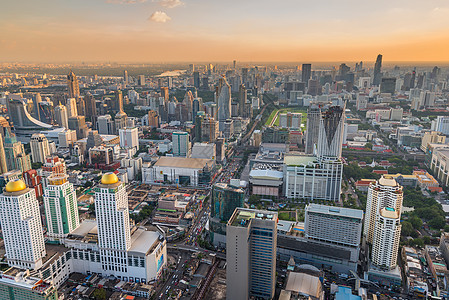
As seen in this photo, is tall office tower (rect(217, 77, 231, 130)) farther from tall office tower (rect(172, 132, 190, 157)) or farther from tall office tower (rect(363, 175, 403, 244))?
tall office tower (rect(363, 175, 403, 244))

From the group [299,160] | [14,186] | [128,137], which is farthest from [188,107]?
[14,186]

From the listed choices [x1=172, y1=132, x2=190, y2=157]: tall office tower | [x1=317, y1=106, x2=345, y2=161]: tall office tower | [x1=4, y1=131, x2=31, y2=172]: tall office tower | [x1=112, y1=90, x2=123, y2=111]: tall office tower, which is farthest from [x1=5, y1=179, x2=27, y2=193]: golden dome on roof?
[x1=112, y1=90, x2=123, y2=111]: tall office tower

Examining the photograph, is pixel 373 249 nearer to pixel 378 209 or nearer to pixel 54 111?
pixel 378 209

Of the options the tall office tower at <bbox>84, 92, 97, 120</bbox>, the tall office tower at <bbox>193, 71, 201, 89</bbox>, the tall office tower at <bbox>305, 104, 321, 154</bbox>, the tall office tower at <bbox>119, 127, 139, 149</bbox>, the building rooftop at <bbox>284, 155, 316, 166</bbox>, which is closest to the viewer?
the building rooftop at <bbox>284, 155, 316, 166</bbox>

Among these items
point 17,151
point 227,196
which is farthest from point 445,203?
point 17,151

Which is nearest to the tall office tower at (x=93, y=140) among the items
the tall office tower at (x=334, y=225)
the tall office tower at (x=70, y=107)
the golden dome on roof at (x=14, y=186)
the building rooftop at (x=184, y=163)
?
the building rooftop at (x=184, y=163)
